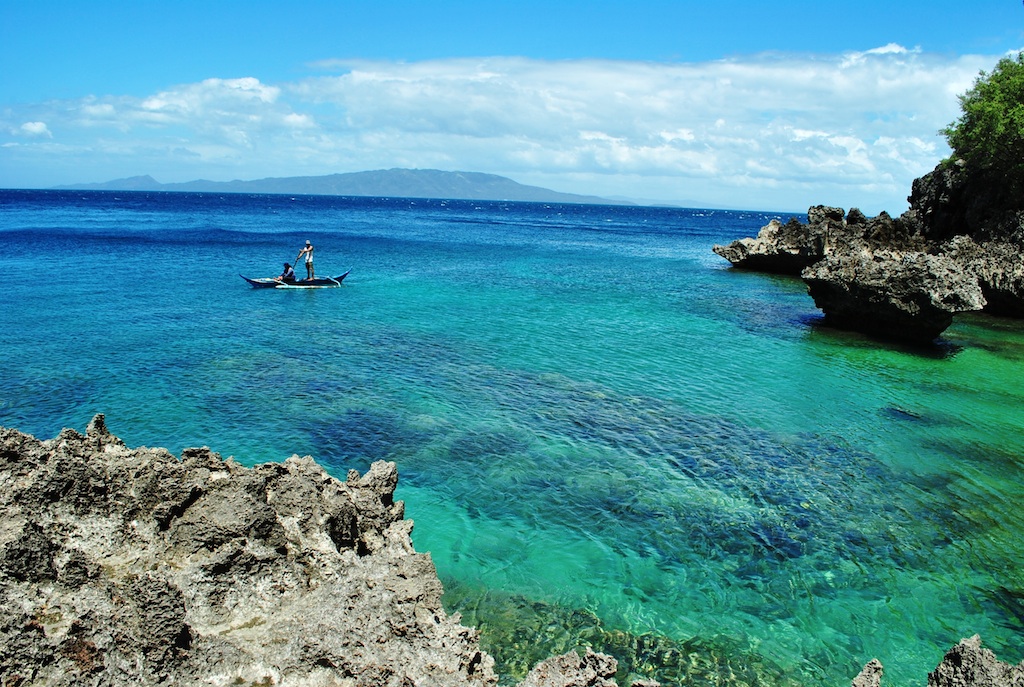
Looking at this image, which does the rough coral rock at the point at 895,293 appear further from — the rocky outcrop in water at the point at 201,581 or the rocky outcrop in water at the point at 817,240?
the rocky outcrop in water at the point at 201,581

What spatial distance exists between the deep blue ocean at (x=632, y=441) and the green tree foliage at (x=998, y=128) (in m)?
9.32

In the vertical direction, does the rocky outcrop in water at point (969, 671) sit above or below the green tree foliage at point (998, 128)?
below

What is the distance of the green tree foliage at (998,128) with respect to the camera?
33594 mm

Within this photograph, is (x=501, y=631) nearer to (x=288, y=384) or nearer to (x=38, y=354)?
(x=288, y=384)

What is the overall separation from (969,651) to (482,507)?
313 inches

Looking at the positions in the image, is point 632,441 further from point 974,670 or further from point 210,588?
point 210,588

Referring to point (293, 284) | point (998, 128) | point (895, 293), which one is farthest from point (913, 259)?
point (293, 284)

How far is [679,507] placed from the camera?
495 inches

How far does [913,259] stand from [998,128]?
14.3 metres

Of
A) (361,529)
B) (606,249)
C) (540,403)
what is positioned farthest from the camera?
(606,249)

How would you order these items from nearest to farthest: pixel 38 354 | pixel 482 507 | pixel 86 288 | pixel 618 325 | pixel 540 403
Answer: pixel 482 507, pixel 540 403, pixel 38 354, pixel 618 325, pixel 86 288

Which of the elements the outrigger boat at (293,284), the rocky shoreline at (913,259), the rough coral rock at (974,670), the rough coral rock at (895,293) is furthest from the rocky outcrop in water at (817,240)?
the rough coral rock at (974,670)

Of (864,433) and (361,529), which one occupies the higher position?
(361,529)

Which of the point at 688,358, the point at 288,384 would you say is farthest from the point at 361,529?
the point at 688,358
